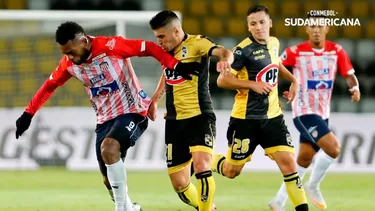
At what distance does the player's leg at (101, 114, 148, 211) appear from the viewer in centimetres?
751

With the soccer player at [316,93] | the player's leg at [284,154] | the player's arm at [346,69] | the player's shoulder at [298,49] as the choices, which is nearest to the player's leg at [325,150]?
the soccer player at [316,93]

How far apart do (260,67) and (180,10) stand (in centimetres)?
983

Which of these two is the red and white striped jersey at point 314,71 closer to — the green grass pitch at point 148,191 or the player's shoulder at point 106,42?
the green grass pitch at point 148,191

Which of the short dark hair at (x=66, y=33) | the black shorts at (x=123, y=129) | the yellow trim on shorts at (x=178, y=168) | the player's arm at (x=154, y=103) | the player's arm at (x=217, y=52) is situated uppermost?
the short dark hair at (x=66, y=33)

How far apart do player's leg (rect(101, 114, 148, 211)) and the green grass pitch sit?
1481mm

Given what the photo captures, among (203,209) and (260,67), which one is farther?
(260,67)

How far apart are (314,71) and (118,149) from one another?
336 centimetres

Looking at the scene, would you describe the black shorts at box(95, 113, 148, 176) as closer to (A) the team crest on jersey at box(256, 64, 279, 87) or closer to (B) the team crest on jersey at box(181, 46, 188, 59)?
(B) the team crest on jersey at box(181, 46, 188, 59)

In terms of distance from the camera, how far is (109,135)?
7.59m

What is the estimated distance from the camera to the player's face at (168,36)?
24.8ft

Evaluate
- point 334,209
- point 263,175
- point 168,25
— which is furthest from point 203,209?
point 263,175

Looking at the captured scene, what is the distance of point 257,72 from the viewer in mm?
7898

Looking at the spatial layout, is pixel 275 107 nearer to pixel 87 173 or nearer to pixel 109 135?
pixel 109 135

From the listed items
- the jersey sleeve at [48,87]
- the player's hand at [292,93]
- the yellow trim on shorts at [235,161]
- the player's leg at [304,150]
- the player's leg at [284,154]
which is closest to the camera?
the player's leg at [284,154]
